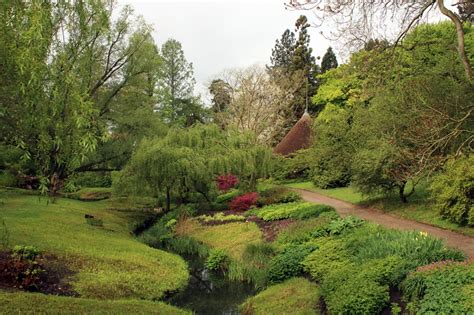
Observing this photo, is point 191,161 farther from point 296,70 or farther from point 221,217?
point 296,70

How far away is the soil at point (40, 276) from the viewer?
9622 millimetres

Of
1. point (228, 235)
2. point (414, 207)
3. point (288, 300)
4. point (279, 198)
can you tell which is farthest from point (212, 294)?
point (279, 198)

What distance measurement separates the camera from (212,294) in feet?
40.7

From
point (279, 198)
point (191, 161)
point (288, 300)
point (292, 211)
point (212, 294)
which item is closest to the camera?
point (288, 300)

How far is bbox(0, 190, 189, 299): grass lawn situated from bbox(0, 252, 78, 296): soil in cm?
27

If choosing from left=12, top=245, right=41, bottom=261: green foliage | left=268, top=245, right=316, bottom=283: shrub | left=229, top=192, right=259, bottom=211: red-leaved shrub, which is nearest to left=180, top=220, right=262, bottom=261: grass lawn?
left=268, top=245, right=316, bottom=283: shrub

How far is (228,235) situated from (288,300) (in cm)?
812

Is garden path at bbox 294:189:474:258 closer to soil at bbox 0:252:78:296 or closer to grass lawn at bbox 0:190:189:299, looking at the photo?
grass lawn at bbox 0:190:189:299

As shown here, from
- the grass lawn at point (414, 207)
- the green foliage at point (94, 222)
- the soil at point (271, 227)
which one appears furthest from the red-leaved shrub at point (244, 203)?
the green foliage at point (94, 222)

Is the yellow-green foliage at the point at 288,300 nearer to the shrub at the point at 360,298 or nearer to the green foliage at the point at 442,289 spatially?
the shrub at the point at 360,298

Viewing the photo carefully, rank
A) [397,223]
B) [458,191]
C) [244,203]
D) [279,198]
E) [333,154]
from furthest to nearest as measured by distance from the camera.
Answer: [333,154] < [279,198] < [244,203] < [397,223] < [458,191]

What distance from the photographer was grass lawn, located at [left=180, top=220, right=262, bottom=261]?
1593 centimetres

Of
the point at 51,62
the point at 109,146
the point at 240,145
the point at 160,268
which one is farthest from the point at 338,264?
the point at 109,146

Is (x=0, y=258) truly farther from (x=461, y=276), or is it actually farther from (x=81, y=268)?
(x=461, y=276)
